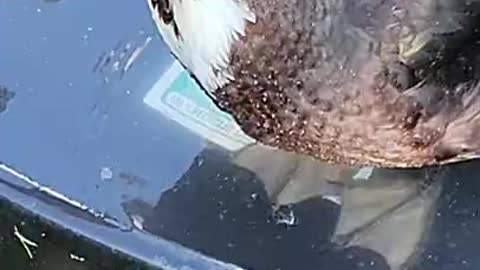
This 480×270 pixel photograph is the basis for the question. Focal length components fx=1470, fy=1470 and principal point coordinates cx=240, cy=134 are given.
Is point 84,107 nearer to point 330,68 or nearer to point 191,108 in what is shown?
Answer: point 191,108

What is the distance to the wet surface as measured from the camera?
5.25ft

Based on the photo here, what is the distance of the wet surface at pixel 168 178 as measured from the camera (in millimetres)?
1600

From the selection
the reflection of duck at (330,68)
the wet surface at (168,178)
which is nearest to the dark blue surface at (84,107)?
the wet surface at (168,178)

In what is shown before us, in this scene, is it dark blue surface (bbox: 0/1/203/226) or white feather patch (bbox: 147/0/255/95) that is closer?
white feather patch (bbox: 147/0/255/95)

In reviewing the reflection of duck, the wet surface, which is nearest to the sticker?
the wet surface

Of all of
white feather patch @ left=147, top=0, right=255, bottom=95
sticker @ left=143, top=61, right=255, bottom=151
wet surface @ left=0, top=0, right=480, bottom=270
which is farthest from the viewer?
sticker @ left=143, top=61, right=255, bottom=151

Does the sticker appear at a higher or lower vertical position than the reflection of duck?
lower

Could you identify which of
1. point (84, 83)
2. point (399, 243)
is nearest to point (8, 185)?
point (84, 83)

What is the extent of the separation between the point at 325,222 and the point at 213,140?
178mm

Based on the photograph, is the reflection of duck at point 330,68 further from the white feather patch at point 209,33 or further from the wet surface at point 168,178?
the wet surface at point 168,178

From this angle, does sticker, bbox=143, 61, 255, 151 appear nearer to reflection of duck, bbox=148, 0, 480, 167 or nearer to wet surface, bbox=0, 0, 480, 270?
wet surface, bbox=0, 0, 480, 270

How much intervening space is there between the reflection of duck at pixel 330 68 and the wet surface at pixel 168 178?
0.56ft

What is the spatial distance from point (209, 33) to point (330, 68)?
0.12 metres

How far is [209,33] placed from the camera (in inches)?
54.6
